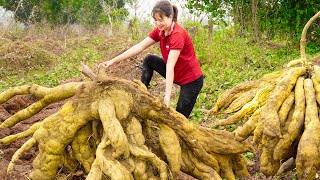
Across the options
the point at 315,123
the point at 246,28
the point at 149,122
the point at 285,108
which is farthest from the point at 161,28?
the point at 246,28

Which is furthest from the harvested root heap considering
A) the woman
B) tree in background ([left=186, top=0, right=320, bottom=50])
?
tree in background ([left=186, top=0, right=320, bottom=50])

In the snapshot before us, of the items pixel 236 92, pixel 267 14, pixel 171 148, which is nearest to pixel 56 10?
pixel 267 14

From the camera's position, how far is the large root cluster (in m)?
2.96

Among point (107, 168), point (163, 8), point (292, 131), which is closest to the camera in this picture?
point (107, 168)

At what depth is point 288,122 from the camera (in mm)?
3191

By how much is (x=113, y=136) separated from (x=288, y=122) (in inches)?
51.5

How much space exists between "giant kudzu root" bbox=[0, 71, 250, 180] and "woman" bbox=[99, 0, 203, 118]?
61 centimetres

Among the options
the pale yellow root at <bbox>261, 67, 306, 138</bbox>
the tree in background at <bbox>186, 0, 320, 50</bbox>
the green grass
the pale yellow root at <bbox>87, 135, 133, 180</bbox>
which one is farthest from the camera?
the tree in background at <bbox>186, 0, 320, 50</bbox>

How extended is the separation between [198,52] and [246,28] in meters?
2.33

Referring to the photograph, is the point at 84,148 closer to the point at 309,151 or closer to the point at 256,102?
the point at 256,102

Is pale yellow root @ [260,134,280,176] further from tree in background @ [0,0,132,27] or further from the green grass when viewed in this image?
tree in background @ [0,0,132,27]

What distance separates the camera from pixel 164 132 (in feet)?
10.5

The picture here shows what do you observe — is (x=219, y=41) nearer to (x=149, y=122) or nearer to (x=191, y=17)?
(x=191, y=17)

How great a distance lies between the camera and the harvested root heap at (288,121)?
9.71 ft
